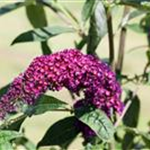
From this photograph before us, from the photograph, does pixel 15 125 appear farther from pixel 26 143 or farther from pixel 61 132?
pixel 26 143

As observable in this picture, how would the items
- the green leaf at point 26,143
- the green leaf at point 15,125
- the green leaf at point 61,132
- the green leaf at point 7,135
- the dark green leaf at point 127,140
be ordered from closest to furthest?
1. the green leaf at point 7,135
2. the green leaf at point 15,125
3. the green leaf at point 61,132
4. the green leaf at point 26,143
5. the dark green leaf at point 127,140

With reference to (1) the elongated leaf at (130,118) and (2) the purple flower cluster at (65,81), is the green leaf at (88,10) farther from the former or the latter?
(1) the elongated leaf at (130,118)

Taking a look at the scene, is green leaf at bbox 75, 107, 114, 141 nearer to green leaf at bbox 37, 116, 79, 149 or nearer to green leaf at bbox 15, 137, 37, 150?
green leaf at bbox 37, 116, 79, 149

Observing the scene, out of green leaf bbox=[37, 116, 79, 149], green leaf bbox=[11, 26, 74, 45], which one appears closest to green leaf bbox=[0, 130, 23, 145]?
green leaf bbox=[37, 116, 79, 149]

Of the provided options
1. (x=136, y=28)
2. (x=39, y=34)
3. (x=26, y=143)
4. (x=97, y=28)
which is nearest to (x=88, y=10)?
(x=97, y=28)

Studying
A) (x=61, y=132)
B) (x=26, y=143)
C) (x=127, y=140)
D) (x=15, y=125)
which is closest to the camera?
(x=15, y=125)

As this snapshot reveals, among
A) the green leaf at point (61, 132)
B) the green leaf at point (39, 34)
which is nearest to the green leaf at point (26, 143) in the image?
the green leaf at point (61, 132)

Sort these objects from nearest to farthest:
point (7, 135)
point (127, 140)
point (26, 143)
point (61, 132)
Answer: point (7, 135), point (61, 132), point (26, 143), point (127, 140)
